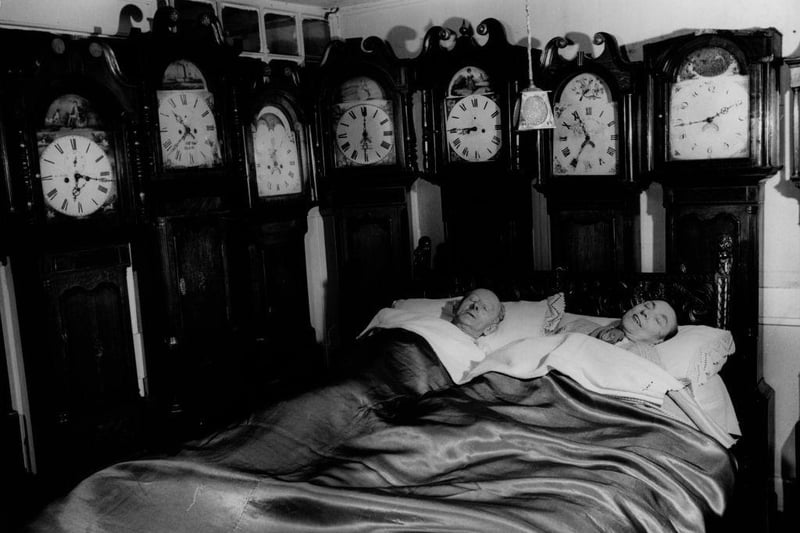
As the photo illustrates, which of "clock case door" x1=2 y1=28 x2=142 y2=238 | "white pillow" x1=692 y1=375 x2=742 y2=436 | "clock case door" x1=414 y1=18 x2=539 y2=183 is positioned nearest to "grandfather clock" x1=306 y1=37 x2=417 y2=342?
"clock case door" x1=414 y1=18 x2=539 y2=183

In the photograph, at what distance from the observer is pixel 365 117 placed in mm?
5055

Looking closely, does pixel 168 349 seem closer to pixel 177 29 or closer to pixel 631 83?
pixel 177 29

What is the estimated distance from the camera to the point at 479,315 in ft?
13.8

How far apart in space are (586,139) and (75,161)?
A: 2.57 metres

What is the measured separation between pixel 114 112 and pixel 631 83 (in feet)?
8.46

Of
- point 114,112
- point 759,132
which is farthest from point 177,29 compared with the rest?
point 759,132

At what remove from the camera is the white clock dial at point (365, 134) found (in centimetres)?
504

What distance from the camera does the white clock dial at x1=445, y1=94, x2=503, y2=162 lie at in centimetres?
477

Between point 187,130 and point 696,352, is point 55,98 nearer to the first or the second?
point 187,130

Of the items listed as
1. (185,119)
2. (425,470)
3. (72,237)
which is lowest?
(425,470)

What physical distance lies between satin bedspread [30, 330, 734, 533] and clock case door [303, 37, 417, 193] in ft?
5.34

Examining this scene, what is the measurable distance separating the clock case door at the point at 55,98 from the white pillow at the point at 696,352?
8.68ft

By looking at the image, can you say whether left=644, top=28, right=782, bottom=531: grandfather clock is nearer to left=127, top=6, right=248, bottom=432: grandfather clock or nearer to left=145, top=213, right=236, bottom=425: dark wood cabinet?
left=127, top=6, right=248, bottom=432: grandfather clock

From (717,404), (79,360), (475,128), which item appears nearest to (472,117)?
(475,128)
